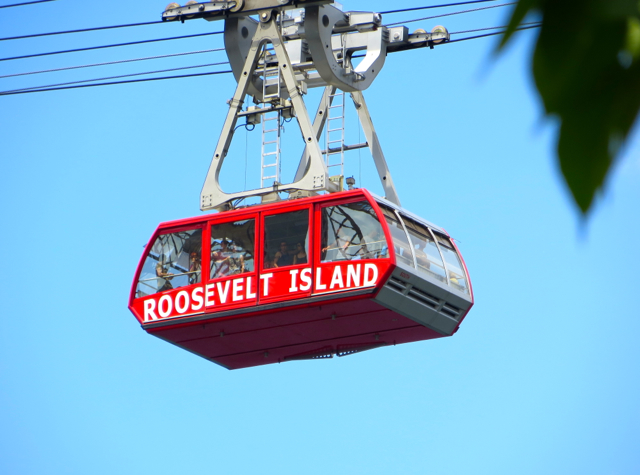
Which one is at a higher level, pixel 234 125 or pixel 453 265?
pixel 234 125

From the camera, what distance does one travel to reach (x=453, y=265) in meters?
20.3

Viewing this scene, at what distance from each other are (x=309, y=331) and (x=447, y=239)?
3.05 metres

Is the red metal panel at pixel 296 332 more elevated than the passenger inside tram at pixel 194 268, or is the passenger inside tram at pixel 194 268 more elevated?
the passenger inside tram at pixel 194 268

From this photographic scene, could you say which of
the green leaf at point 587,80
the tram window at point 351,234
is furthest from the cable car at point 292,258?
the green leaf at point 587,80

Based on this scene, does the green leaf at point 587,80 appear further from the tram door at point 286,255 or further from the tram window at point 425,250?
the tram window at point 425,250

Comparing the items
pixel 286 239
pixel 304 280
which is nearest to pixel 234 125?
pixel 286 239

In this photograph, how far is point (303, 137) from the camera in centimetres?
2217

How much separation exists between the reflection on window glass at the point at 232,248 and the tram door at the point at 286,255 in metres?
0.32

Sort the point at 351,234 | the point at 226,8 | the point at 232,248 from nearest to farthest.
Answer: the point at 351,234 < the point at 232,248 < the point at 226,8

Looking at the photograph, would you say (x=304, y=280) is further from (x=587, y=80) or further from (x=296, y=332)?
(x=587, y=80)

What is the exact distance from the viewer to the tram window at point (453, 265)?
20138mm

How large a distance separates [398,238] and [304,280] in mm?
1733

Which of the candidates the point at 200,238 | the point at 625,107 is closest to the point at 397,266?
the point at 200,238

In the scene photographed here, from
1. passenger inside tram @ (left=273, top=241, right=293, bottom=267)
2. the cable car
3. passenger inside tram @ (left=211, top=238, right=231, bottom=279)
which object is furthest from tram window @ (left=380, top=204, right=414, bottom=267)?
passenger inside tram @ (left=211, top=238, right=231, bottom=279)
